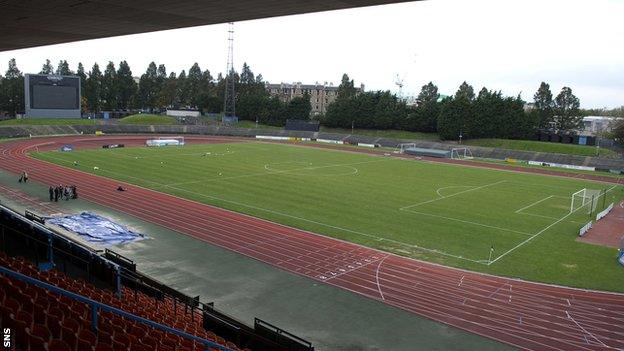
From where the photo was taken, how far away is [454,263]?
22078 mm

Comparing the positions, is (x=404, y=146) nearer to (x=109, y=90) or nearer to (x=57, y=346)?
(x=109, y=90)

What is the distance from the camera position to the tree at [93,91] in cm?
10512

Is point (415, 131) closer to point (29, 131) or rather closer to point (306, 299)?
point (29, 131)

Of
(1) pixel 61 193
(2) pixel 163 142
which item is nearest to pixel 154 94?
(2) pixel 163 142

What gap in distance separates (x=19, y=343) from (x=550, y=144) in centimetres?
8270

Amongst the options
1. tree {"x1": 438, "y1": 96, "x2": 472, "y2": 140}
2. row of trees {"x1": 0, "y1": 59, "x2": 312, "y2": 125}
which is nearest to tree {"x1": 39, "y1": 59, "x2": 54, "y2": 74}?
row of trees {"x1": 0, "y1": 59, "x2": 312, "y2": 125}

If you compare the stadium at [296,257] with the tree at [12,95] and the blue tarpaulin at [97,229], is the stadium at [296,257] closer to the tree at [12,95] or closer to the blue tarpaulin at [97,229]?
the blue tarpaulin at [97,229]

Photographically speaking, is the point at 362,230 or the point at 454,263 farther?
the point at 362,230

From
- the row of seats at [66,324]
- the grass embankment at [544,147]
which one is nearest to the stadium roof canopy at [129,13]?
the row of seats at [66,324]

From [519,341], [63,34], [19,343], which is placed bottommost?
[519,341]

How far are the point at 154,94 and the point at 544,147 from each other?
9088 centimetres

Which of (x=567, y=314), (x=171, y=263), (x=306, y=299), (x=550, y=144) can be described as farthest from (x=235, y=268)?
(x=550, y=144)

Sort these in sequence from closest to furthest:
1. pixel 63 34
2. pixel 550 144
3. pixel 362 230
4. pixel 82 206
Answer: pixel 63 34, pixel 362 230, pixel 82 206, pixel 550 144

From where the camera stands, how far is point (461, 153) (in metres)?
75.4
